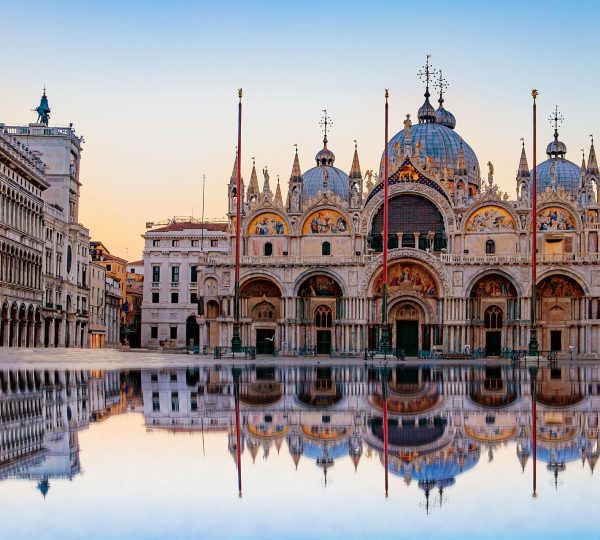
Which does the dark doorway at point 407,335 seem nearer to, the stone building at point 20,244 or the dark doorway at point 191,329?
the stone building at point 20,244

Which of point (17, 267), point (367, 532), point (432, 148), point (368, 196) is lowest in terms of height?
point (367, 532)

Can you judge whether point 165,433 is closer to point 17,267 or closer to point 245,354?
point 245,354

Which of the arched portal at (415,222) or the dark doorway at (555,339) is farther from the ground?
the arched portal at (415,222)

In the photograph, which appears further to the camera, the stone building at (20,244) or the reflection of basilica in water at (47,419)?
the stone building at (20,244)

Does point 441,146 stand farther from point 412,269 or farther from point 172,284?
point 172,284

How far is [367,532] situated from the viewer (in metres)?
7.51

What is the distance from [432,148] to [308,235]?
19.4 meters

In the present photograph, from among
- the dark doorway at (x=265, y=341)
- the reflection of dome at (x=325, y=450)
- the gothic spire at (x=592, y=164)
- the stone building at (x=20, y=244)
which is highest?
the gothic spire at (x=592, y=164)

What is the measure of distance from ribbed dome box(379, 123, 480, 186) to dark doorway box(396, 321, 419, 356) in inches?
736

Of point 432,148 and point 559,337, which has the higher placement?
point 432,148

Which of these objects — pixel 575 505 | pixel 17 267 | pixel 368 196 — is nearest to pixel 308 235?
pixel 368 196

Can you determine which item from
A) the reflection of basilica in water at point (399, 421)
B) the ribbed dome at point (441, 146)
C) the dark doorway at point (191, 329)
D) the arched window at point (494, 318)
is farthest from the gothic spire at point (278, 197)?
the reflection of basilica in water at point (399, 421)

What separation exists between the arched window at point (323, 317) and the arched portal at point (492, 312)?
1095cm

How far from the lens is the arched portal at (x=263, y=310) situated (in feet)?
256
